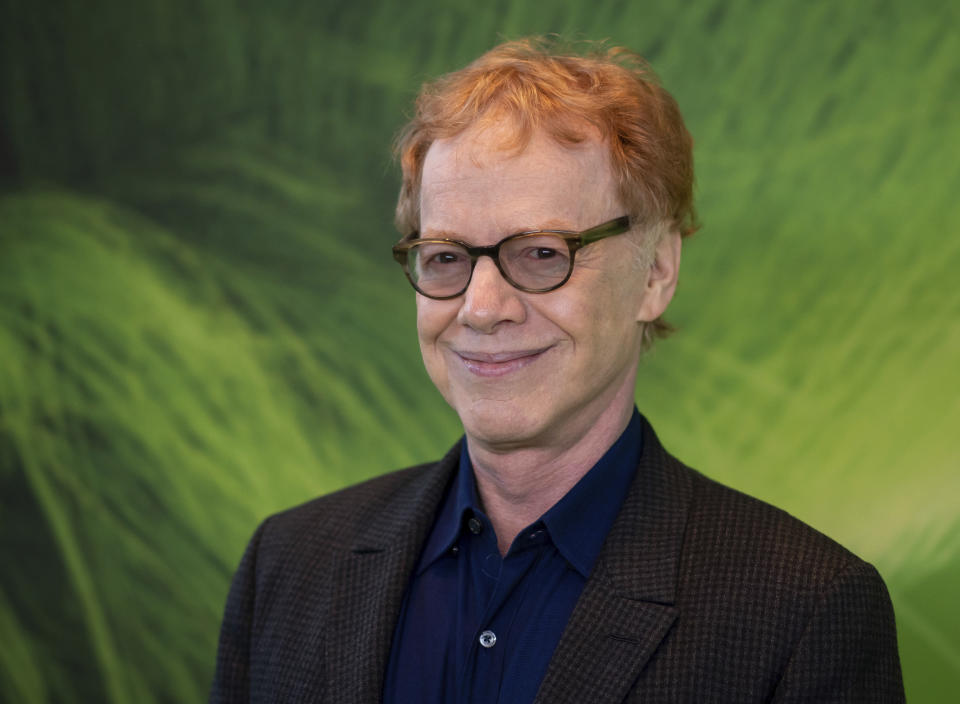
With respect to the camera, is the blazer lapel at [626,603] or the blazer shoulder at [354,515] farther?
the blazer shoulder at [354,515]

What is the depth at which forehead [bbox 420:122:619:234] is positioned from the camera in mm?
1477

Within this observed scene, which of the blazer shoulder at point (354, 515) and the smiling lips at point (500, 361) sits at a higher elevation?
the smiling lips at point (500, 361)

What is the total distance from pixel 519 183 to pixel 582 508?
0.47 meters

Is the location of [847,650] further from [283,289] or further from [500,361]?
[283,289]

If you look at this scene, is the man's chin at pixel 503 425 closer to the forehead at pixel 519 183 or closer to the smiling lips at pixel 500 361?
the smiling lips at pixel 500 361

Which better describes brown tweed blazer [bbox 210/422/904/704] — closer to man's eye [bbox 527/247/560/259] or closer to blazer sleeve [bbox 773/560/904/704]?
blazer sleeve [bbox 773/560/904/704]

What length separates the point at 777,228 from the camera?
218cm

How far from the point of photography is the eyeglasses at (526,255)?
1.48 meters

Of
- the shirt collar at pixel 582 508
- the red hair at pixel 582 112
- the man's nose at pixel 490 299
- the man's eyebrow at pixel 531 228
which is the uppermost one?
the red hair at pixel 582 112

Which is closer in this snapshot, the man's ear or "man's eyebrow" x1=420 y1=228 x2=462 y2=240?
"man's eyebrow" x1=420 y1=228 x2=462 y2=240

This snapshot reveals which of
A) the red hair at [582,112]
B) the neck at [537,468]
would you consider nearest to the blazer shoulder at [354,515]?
the neck at [537,468]

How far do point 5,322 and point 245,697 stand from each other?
1.53 meters

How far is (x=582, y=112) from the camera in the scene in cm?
151

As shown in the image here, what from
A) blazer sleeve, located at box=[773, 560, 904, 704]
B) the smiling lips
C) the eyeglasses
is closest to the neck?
the smiling lips
